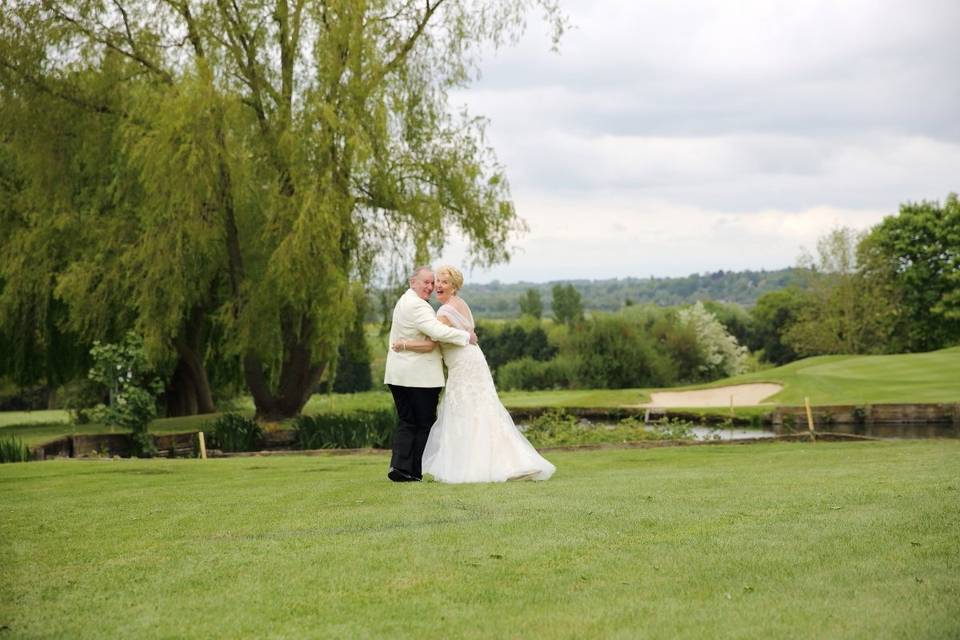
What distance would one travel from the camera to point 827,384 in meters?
29.6

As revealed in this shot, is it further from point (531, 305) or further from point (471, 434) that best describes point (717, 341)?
point (471, 434)

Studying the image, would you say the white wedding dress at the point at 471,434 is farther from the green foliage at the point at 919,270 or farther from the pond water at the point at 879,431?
the green foliage at the point at 919,270

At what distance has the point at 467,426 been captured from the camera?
8992 millimetres

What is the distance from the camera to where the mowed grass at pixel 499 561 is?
4.04 m

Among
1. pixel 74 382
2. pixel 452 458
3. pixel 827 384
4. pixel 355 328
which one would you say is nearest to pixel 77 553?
pixel 452 458

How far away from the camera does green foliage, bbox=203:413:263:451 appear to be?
64.5 ft

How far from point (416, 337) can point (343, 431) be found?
37.5 ft

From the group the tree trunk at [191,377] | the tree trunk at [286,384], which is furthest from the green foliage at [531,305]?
the tree trunk at [286,384]

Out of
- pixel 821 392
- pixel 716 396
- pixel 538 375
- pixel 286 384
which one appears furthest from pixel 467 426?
pixel 538 375

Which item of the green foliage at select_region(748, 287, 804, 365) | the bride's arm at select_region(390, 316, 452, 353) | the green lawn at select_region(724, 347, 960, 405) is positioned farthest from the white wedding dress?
the green foliage at select_region(748, 287, 804, 365)

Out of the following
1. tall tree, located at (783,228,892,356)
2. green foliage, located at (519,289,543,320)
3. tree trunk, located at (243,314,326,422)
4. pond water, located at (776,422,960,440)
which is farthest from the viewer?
green foliage, located at (519,289,543,320)

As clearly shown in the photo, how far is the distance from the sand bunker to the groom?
20972 millimetres

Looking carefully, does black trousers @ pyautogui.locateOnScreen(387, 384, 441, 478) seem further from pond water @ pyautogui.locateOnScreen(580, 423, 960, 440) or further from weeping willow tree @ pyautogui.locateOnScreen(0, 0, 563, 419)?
pond water @ pyautogui.locateOnScreen(580, 423, 960, 440)

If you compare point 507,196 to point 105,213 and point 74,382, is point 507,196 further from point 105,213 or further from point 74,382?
point 74,382
